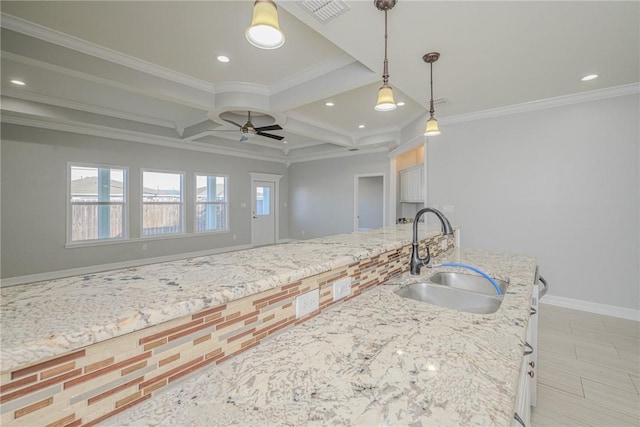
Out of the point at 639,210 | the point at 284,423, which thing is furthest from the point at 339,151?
the point at 284,423

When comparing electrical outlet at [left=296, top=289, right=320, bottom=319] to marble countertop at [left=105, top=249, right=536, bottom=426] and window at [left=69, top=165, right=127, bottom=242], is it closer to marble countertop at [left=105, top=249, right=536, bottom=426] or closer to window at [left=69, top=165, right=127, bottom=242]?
marble countertop at [left=105, top=249, right=536, bottom=426]

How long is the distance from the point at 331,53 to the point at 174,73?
1966 millimetres

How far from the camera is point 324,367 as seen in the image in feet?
2.27

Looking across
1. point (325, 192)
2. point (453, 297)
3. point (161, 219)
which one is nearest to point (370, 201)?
point (325, 192)

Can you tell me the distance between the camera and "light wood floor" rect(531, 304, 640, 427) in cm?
174

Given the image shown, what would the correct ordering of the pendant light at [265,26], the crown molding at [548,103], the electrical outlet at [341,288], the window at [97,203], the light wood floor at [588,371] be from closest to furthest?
1. the electrical outlet at [341,288]
2. the pendant light at [265,26]
3. the light wood floor at [588,371]
4. the crown molding at [548,103]
5. the window at [97,203]

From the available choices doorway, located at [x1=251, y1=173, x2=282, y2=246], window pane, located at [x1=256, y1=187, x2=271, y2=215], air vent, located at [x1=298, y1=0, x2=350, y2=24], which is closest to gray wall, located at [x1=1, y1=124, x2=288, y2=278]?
doorway, located at [x1=251, y1=173, x2=282, y2=246]

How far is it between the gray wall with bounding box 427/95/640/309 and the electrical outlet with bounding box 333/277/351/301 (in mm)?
3607

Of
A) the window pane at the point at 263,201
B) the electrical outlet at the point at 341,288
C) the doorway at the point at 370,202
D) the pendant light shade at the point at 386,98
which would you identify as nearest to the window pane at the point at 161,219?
the window pane at the point at 263,201

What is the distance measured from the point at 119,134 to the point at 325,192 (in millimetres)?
4843

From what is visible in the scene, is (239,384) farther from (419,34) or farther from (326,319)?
(419,34)

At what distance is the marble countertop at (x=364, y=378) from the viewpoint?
53 centimetres

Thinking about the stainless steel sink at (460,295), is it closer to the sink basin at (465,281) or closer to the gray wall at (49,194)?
the sink basin at (465,281)

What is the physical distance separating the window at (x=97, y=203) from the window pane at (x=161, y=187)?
1.28 feet
